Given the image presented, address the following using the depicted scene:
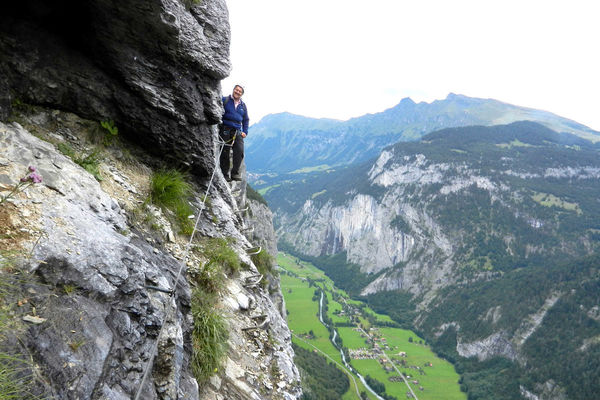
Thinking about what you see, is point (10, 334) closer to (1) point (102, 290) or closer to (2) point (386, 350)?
(1) point (102, 290)

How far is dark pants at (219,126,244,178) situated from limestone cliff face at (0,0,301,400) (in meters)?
1.43

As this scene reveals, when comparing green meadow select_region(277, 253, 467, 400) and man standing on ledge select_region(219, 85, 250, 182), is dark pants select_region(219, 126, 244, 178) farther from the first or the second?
green meadow select_region(277, 253, 467, 400)

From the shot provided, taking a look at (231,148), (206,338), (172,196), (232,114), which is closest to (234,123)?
(232,114)

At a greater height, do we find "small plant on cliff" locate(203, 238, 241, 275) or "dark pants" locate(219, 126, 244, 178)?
"dark pants" locate(219, 126, 244, 178)

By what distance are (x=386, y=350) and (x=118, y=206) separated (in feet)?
535

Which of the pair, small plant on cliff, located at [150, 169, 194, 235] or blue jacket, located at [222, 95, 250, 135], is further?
blue jacket, located at [222, 95, 250, 135]

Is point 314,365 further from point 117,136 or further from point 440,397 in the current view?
point 117,136

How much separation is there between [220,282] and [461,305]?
208 m

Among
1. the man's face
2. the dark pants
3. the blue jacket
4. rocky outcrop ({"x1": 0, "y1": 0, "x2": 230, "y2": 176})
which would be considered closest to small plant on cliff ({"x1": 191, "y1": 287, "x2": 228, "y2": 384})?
rocky outcrop ({"x1": 0, "y1": 0, "x2": 230, "y2": 176})

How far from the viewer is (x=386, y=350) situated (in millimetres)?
147750

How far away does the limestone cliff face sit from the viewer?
149 inches

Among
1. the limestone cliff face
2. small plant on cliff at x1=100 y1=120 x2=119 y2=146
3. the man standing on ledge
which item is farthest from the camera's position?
the man standing on ledge

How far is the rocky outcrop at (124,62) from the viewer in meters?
6.50

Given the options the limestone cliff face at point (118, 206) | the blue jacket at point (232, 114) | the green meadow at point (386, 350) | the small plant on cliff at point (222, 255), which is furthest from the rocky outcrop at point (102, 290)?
the green meadow at point (386, 350)
